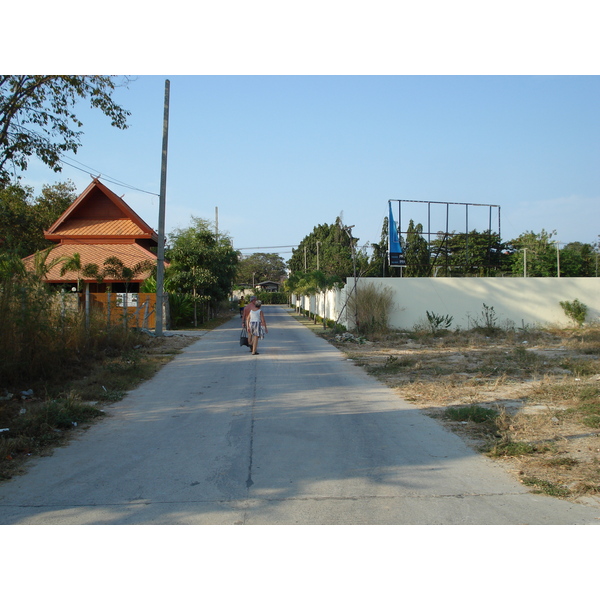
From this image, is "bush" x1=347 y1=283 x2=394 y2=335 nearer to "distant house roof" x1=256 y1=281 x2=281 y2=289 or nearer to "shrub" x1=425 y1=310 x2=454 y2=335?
"shrub" x1=425 y1=310 x2=454 y2=335

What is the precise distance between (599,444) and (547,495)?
1987mm

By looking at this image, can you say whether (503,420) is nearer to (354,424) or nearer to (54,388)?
(354,424)

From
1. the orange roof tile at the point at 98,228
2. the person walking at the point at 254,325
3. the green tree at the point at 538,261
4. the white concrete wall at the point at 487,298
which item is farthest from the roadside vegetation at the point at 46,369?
the green tree at the point at 538,261

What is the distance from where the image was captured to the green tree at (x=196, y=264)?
29.6m

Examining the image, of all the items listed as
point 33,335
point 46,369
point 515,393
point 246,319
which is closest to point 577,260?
point 246,319

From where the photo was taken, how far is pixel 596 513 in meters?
4.41

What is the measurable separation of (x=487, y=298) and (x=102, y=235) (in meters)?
23.2

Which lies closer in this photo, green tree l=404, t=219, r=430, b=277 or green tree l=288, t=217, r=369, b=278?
green tree l=404, t=219, r=430, b=277

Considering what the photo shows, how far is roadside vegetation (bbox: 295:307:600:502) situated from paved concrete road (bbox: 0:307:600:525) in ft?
1.30

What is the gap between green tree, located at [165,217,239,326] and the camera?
29594 mm

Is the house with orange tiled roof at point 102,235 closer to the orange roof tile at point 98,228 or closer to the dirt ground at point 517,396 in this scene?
the orange roof tile at point 98,228

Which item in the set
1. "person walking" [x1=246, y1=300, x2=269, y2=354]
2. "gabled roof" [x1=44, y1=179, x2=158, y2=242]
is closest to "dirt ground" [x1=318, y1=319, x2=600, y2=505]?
"person walking" [x1=246, y1=300, x2=269, y2=354]

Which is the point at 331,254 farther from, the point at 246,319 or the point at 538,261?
the point at 246,319

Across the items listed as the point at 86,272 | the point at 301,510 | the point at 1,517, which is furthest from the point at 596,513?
the point at 86,272
